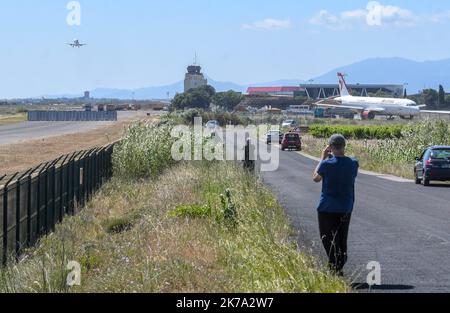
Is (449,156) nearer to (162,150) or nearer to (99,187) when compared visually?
(162,150)

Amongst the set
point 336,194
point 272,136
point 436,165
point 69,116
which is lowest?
point 272,136

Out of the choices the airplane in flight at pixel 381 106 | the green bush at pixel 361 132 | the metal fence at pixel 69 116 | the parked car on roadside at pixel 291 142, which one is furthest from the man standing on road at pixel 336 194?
the airplane in flight at pixel 381 106

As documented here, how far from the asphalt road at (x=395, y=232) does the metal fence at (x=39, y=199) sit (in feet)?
16.0

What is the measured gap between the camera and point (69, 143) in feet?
222

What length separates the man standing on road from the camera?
1114 centimetres

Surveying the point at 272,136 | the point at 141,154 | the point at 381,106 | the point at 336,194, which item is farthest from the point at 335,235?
the point at 381,106

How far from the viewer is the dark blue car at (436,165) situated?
33062 mm

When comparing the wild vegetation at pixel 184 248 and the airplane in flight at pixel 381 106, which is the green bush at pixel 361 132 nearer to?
the airplane in flight at pixel 381 106

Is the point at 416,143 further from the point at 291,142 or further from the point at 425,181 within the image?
the point at 291,142

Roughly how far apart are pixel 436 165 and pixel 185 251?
71.5ft

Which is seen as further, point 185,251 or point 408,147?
point 408,147

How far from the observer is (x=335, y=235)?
1127 centimetres

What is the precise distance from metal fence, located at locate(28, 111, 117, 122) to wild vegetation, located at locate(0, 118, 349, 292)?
10609 centimetres
